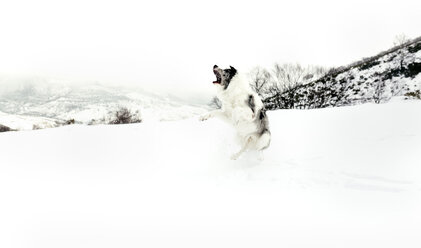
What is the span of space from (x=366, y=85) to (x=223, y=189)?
21355 mm

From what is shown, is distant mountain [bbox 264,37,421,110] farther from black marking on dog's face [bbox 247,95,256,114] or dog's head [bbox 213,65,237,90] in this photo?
dog's head [bbox 213,65,237,90]

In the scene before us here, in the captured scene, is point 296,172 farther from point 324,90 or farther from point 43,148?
point 324,90

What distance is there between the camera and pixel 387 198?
267 centimetres

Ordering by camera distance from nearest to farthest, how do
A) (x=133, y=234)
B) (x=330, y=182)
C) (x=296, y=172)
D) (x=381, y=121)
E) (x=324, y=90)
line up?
(x=133, y=234), (x=330, y=182), (x=296, y=172), (x=381, y=121), (x=324, y=90)

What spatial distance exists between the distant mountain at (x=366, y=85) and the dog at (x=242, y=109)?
534 inches

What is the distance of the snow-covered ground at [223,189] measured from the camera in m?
2.19

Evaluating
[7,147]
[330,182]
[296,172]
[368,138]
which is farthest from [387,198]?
[7,147]

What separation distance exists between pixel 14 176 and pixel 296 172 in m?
4.58

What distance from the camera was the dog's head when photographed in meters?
4.53

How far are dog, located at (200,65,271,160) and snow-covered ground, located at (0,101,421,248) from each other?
36 centimetres

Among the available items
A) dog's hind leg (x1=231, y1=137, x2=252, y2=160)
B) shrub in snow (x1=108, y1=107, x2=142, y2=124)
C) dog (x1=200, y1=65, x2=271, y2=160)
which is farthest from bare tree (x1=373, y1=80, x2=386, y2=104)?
shrub in snow (x1=108, y1=107, x2=142, y2=124)

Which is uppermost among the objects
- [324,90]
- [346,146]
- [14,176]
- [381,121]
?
[324,90]

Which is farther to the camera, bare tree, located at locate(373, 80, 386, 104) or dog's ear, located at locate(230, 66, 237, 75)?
bare tree, located at locate(373, 80, 386, 104)

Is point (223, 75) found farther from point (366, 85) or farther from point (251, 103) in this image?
point (366, 85)
